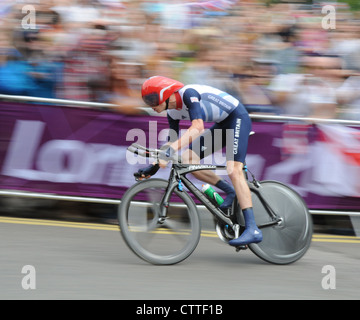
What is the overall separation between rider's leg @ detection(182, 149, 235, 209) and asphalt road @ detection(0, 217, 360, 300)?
22.6 inches

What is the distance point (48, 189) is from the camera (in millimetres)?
7406

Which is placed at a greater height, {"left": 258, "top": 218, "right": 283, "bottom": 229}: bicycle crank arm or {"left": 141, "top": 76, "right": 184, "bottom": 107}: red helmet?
{"left": 141, "top": 76, "right": 184, "bottom": 107}: red helmet

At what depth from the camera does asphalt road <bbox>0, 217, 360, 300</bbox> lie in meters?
4.86

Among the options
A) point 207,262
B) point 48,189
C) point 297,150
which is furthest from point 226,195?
point 48,189

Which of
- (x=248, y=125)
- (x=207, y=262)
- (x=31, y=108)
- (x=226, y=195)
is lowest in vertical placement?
(x=207, y=262)

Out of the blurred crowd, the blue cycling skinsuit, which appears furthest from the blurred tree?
the blue cycling skinsuit

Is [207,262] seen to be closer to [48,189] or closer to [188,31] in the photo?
[48,189]

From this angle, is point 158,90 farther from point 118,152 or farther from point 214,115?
point 118,152

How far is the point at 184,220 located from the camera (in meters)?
5.64

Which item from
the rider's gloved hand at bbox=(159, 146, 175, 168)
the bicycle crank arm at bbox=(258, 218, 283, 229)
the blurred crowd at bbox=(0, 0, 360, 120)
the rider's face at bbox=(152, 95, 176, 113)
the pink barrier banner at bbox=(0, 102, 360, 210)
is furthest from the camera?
the blurred crowd at bbox=(0, 0, 360, 120)

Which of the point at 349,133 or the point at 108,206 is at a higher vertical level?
the point at 349,133

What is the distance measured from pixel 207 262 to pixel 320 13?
3.92 meters

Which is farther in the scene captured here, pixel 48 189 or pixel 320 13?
pixel 320 13

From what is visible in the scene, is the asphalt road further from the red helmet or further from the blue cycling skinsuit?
the red helmet
